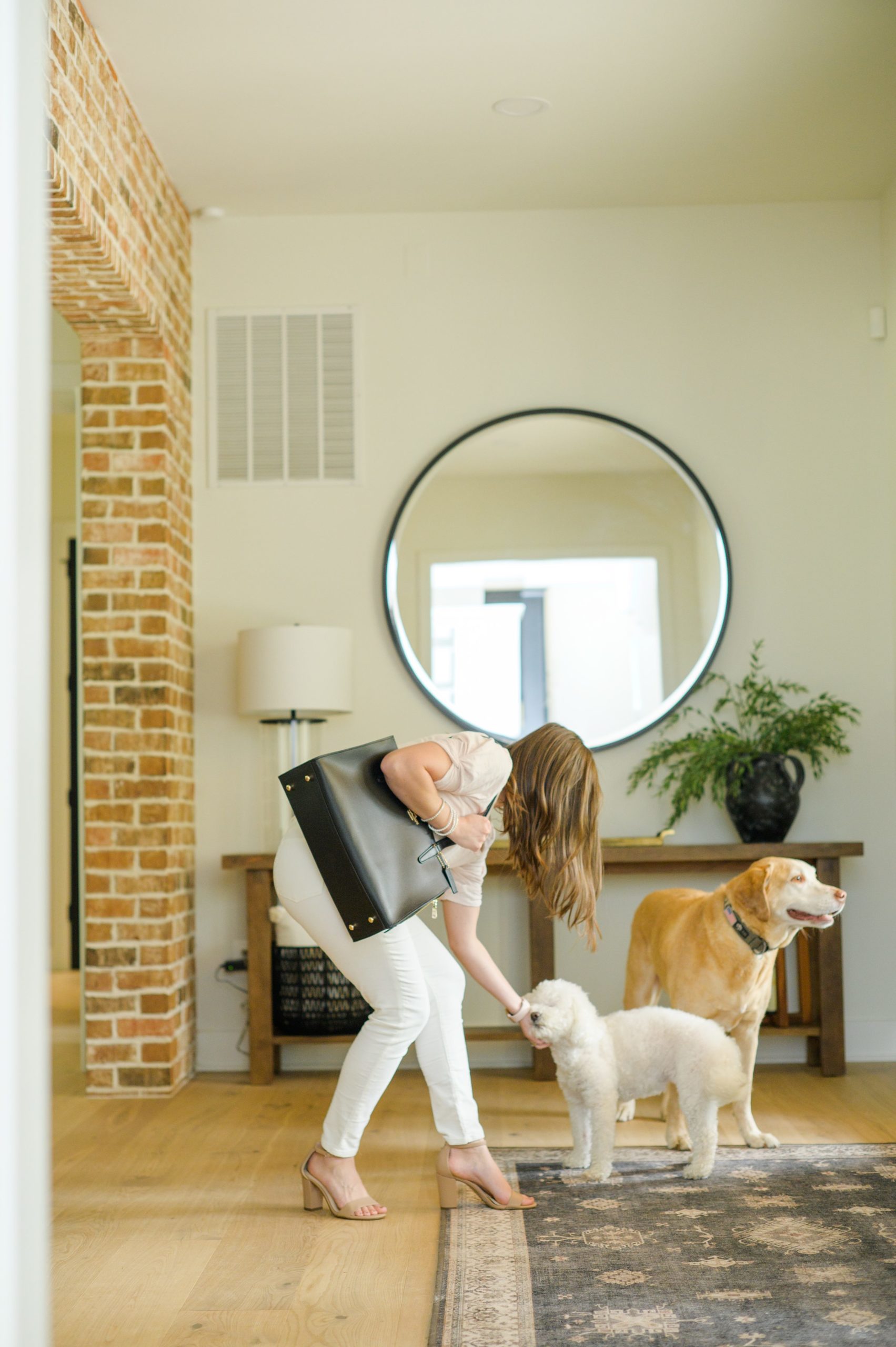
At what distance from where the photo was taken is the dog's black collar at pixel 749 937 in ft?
9.15

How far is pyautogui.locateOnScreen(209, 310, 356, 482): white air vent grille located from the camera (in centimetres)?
404

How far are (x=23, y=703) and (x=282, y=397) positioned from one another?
3235 millimetres

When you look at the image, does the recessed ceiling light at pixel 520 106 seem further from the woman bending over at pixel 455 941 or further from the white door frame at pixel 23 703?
the white door frame at pixel 23 703

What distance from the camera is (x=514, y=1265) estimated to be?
2088 mm

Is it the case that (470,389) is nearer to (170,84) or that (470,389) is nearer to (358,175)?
(358,175)

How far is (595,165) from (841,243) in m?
0.92

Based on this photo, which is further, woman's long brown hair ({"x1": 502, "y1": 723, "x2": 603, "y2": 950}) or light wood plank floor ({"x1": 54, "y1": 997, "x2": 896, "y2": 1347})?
woman's long brown hair ({"x1": 502, "y1": 723, "x2": 603, "y2": 950})

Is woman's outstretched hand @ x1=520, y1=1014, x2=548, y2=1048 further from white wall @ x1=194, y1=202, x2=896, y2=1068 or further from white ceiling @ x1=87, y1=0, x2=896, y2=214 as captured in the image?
white ceiling @ x1=87, y1=0, x2=896, y2=214

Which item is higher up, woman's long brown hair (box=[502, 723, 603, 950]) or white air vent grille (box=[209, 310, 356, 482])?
white air vent grille (box=[209, 310, 356, 482])

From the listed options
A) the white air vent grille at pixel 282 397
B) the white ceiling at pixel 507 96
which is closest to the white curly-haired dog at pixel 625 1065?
the white air vent grille at pixel 282 397

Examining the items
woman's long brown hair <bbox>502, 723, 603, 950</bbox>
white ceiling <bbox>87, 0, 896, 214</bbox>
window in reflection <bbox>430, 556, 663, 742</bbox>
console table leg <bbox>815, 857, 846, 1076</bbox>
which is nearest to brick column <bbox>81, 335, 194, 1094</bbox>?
white ceiling <bbox>87, 0, 896, 214</bbox>

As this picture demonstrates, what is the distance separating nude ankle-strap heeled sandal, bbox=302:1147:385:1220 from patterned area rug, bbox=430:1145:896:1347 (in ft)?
0.54

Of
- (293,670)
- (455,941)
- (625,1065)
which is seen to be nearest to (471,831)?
(455,941)

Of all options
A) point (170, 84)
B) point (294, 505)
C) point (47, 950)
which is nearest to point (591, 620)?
point (294, 505)
